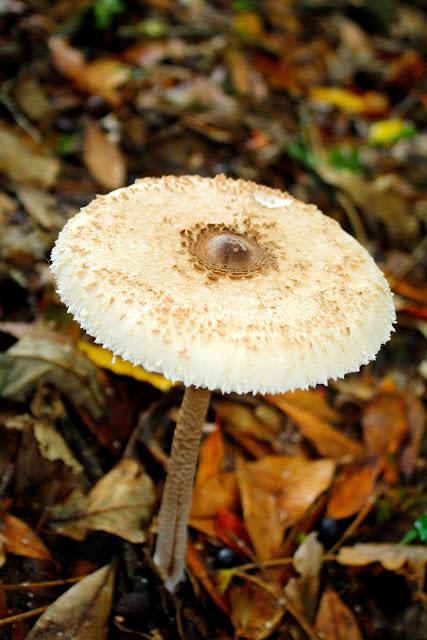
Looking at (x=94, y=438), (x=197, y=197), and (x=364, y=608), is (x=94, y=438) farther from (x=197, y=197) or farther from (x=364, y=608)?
(x=364, y=608)

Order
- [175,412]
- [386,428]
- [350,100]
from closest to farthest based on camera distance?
[175,412] < [386,428] < [350,100]

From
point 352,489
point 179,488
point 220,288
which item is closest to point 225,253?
point 220,288

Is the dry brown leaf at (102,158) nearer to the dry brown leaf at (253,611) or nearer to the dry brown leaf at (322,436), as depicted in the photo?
the dry brown leaf at (322,436)

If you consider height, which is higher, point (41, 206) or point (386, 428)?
point (41, 206)

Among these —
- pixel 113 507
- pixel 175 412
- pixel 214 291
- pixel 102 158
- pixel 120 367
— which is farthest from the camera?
pixel 102 158

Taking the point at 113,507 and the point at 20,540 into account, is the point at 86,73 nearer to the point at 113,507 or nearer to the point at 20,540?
the point at 113,507

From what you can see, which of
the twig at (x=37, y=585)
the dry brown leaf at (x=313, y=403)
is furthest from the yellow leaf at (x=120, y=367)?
the twig at (x=37, y=585)
